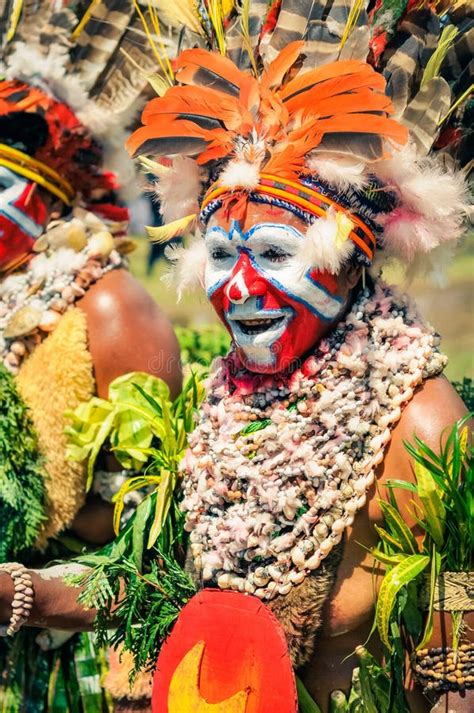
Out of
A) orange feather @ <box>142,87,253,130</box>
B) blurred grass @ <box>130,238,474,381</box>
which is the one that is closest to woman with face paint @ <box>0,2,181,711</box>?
orange feather @ <box>142,87,253,130</box>

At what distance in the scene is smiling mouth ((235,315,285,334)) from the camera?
2.54 metres

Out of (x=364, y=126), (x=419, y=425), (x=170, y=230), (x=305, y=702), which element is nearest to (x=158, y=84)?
(x=170, y=230)

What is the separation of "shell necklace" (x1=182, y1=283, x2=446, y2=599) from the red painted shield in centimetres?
7

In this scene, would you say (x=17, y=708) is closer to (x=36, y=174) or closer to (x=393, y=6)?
(x=36, y=174)

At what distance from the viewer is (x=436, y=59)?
99.5 inches

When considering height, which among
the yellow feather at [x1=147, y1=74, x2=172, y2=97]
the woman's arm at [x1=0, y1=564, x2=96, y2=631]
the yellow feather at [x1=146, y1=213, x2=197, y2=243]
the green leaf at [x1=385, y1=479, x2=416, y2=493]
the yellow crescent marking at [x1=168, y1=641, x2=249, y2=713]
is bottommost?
the woman's arm at [x1=0, y1=564, x2=96, y2=631]

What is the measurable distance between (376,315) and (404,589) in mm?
680

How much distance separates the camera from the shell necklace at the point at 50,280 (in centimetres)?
360

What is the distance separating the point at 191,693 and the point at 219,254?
108cm

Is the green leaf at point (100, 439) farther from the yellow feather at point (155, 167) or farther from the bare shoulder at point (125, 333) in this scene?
the yellow feather at point (155, 167)

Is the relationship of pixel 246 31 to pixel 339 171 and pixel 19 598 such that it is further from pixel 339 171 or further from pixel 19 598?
pixel 19 598

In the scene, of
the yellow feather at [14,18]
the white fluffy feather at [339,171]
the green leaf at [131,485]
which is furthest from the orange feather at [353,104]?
the yellow feather at [14,18]

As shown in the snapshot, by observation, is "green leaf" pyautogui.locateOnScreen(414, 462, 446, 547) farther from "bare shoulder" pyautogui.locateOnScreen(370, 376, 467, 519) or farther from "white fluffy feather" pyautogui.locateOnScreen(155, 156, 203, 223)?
"white fluffy feather" pyautogui.locateOnScreen(155, 156, 203, 223)

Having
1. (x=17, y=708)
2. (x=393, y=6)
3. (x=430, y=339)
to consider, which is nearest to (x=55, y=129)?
(x=393, y=6)
